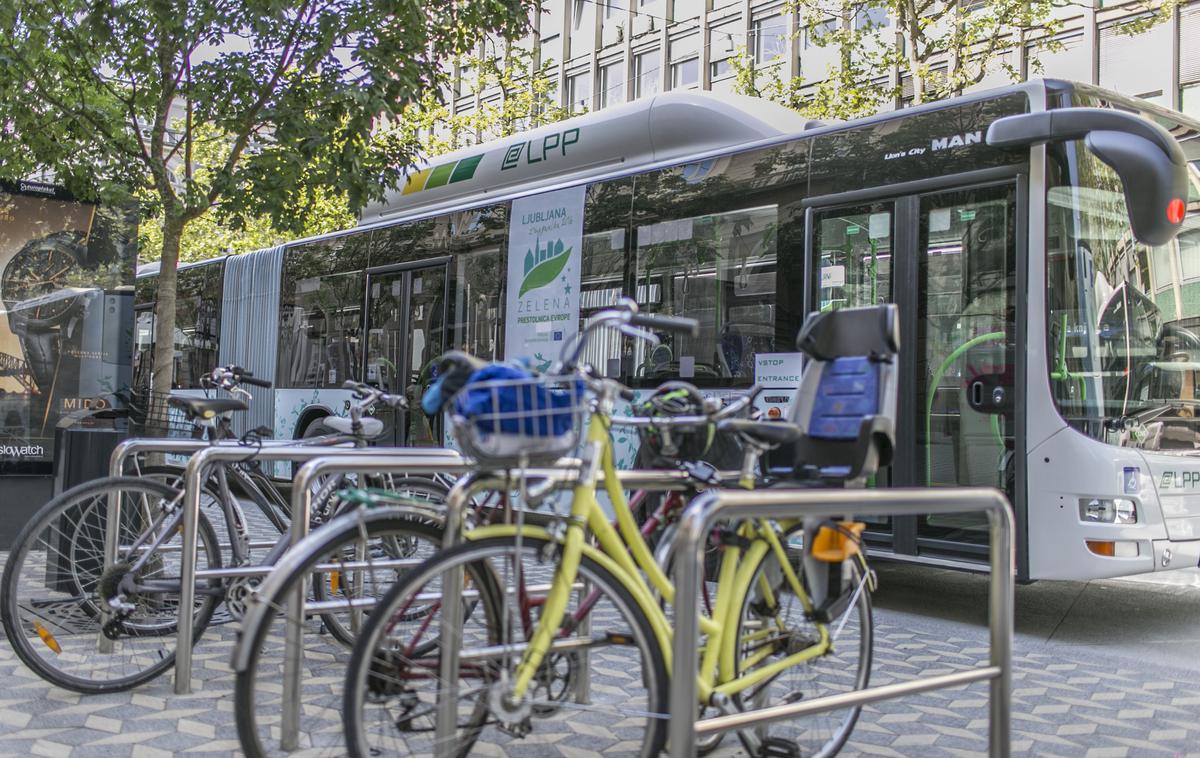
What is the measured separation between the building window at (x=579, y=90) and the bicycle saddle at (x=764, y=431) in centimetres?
3704

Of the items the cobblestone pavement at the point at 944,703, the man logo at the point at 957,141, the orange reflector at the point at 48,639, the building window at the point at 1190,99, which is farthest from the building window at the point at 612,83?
the orange reflector at the point at 48,639

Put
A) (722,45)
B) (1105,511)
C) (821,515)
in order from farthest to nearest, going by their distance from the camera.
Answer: (722,45) < (1105,511) < (821,515)

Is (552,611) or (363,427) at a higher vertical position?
(363,427)

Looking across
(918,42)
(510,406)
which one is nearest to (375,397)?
(510,406)

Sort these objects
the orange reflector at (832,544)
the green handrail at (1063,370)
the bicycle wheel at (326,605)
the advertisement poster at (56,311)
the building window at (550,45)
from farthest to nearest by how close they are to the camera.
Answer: the building window at (550,45)
the advertisement poster at (56,311)
the green handrail at (1063,370)
the orange reflector at (832,544)
the bicycle wheel at (326,605)

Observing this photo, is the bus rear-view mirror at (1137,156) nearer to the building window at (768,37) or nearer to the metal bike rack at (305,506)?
the metal bike rack at (305,506)

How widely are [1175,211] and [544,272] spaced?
4804 millimetres

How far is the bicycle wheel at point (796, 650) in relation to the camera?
3586 millimetres

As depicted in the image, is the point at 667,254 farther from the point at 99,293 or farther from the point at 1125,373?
the point at 99,293

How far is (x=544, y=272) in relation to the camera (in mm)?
9648

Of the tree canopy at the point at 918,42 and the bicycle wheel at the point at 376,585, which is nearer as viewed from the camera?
the bicycle wheel at the point at 376,585

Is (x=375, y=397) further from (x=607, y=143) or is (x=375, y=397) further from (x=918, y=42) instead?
(x=918, y=42)

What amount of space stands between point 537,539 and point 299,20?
5.45m

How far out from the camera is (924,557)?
23.1ft
